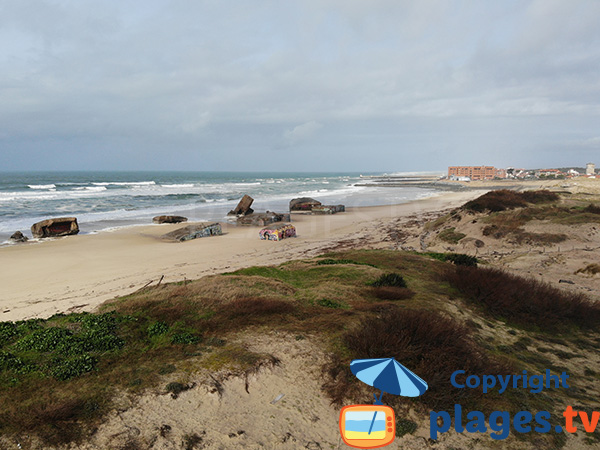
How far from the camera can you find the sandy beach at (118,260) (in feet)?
45.6

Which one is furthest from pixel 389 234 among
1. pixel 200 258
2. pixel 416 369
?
pixel 416 369

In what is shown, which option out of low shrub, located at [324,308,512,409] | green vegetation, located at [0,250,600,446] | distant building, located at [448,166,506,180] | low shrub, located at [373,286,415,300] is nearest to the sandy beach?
green vegetation, located at [0,250,600,446]

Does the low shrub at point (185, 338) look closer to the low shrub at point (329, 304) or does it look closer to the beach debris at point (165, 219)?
the low shrub at point (329, 304)

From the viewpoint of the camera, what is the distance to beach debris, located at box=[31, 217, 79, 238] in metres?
27.3

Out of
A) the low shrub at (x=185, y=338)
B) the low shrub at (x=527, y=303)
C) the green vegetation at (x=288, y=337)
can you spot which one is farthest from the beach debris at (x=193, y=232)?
the low shrub at (x=527, y=303)

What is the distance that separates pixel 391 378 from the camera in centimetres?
466

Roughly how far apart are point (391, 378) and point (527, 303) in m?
7.89

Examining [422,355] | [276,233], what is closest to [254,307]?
[422,355]

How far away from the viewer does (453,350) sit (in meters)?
6.25

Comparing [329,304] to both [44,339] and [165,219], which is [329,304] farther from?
[165,219]

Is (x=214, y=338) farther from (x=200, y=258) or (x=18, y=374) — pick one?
(x=200, y=258)

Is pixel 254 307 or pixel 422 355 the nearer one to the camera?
pixel 422 355

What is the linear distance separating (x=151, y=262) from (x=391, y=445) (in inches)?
707

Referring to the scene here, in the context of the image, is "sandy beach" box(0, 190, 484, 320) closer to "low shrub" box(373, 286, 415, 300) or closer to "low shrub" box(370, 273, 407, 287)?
"low shrub" box(370, 273, 407, 287)
